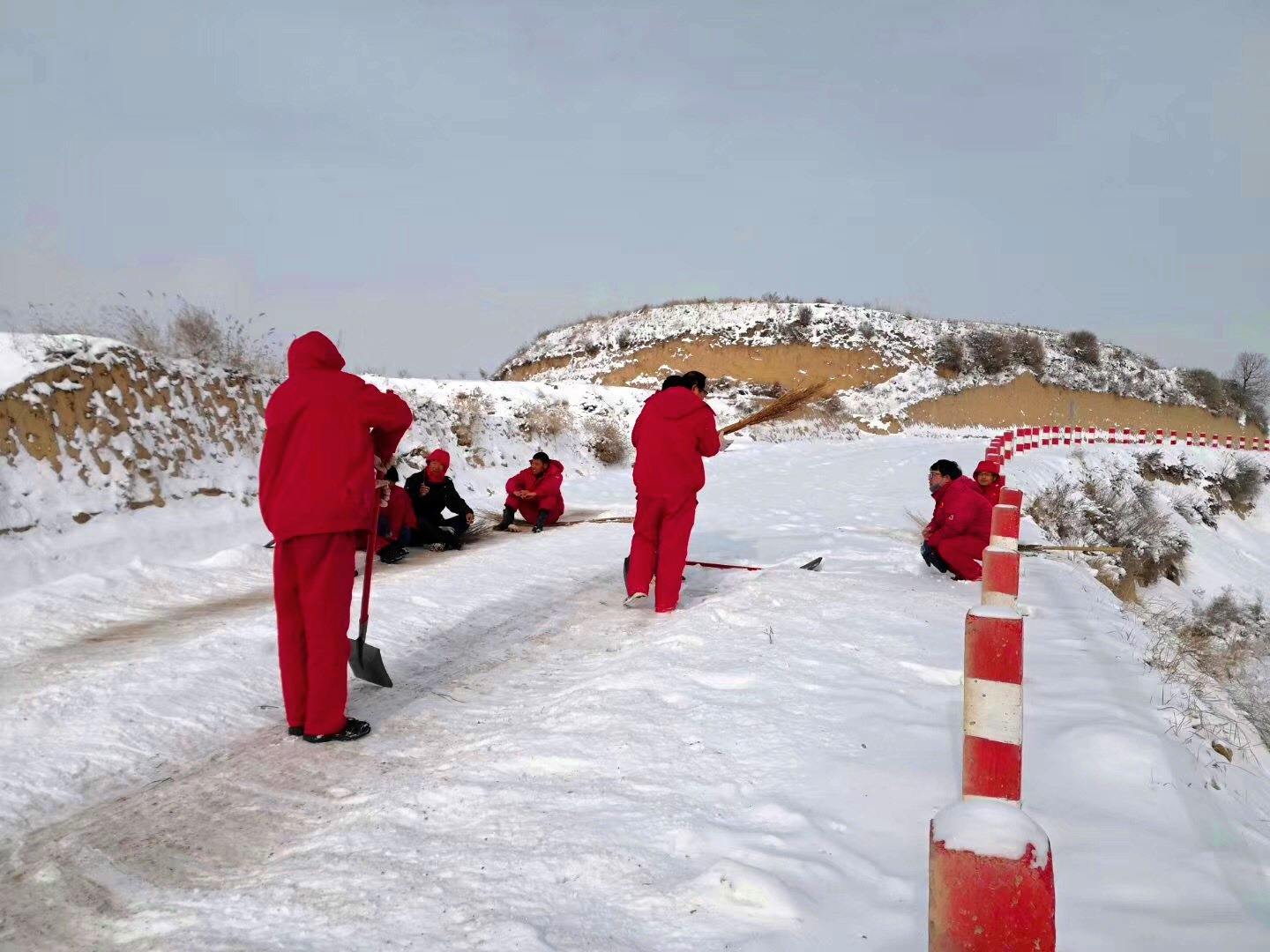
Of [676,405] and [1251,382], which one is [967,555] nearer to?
[676,405]

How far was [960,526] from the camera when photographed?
7957 mm

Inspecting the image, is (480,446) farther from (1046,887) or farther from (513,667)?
(1046,887)

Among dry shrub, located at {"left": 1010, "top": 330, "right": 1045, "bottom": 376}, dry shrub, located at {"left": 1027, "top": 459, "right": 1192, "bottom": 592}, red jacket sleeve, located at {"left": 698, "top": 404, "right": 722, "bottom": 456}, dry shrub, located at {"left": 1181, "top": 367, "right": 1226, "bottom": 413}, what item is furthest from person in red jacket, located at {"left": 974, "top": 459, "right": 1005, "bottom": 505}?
dry shrub, located at {"left": 1181, "top": 367, "right": 1226, "bottom": 413}

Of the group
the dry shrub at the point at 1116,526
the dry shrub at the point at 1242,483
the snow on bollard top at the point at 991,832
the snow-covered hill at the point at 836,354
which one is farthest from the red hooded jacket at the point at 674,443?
the snow-covered hill at the point at 836,354

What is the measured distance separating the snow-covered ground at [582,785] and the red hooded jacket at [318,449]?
102cm

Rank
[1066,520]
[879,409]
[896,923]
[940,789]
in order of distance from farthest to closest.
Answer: [879,409], [1066,520], [940,789], [896,923]

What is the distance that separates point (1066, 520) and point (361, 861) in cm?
1461

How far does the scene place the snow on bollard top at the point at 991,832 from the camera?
5.45ft

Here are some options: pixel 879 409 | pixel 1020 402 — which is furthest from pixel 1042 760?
pixel 1020 402

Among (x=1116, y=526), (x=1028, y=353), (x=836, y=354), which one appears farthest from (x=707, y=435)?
(x=1028, y=353)

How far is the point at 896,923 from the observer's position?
242 cm

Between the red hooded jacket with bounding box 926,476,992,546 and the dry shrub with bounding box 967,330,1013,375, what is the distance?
51.3 m

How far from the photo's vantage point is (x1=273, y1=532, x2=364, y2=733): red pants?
3900 mm

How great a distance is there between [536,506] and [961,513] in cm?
567
